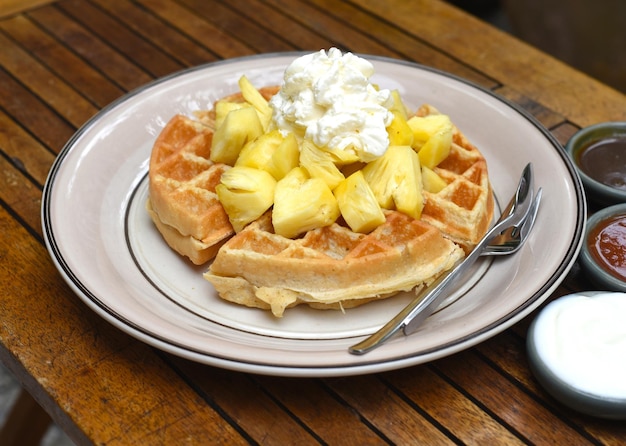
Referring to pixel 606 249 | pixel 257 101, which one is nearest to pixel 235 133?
pixel 257 101

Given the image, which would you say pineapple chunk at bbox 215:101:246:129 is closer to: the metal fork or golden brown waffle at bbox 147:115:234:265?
golden brown waffle at bbox 147:115:234:265

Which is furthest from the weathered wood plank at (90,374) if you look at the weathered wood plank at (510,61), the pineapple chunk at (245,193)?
the weathered wood plank at (510,61)

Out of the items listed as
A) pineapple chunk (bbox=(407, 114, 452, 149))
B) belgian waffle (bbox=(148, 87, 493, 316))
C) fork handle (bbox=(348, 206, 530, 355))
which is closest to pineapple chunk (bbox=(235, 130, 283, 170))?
belgian waffle (bbox=(148, 87, 493, 316))

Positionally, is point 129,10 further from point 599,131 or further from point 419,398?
point 419,398

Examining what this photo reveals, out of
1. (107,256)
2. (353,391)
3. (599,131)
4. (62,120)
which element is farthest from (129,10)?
(353,391)

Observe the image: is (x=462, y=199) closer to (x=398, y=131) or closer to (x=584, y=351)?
(x=398, y=131)

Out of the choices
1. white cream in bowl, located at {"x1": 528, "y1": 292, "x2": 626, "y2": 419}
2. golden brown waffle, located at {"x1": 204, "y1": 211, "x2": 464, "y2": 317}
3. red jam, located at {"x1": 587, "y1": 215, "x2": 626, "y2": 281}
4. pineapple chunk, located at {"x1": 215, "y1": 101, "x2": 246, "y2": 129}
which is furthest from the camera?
pineapple chunk, located at {"x1": 215, "y1": 101, "x2": 246, "y2": 129}

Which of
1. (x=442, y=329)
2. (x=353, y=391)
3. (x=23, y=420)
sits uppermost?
(x=442, y=329)
